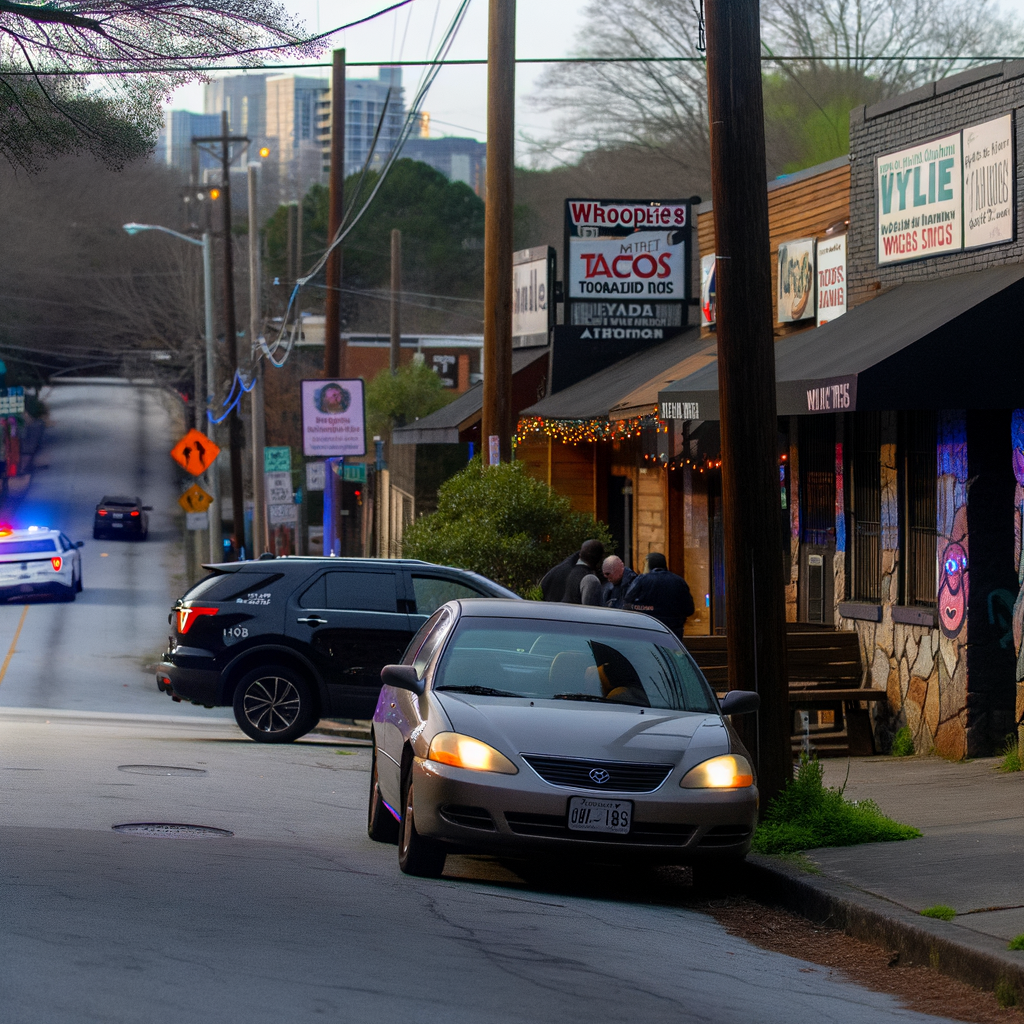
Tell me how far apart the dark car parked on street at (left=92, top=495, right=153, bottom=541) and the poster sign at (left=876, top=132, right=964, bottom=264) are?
41.1m

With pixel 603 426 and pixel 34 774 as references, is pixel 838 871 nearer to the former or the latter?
pixel 34 774

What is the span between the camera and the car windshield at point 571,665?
8.27 m

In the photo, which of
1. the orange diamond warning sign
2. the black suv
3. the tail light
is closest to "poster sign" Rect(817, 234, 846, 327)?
the black suv

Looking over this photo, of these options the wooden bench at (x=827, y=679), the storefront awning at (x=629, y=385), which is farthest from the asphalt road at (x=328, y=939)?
the storefront awning at (x=629, y=385)

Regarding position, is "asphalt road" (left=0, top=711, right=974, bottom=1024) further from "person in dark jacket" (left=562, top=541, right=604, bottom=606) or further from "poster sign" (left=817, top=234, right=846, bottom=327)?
"poster sign" (left=817, top=234, right=846, bottom=327)

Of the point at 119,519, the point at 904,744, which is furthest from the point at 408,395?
the point at 904,744

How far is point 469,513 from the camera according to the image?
18250mm

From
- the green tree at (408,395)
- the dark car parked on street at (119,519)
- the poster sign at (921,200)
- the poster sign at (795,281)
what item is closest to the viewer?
the poster sign at (921,200)

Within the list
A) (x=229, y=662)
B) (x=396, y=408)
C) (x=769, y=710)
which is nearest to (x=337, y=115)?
(x=396, y=408)

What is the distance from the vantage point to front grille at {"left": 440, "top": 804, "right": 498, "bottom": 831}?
741 cm

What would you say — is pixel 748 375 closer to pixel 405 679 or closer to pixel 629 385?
pixel 405 679

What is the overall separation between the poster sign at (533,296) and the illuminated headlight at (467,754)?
15.4 m

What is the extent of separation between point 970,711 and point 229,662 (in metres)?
6.79

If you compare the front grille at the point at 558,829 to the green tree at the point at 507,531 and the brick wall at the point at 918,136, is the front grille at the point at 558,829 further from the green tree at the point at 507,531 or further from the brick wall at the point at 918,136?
the green tree at the point at 507,531
